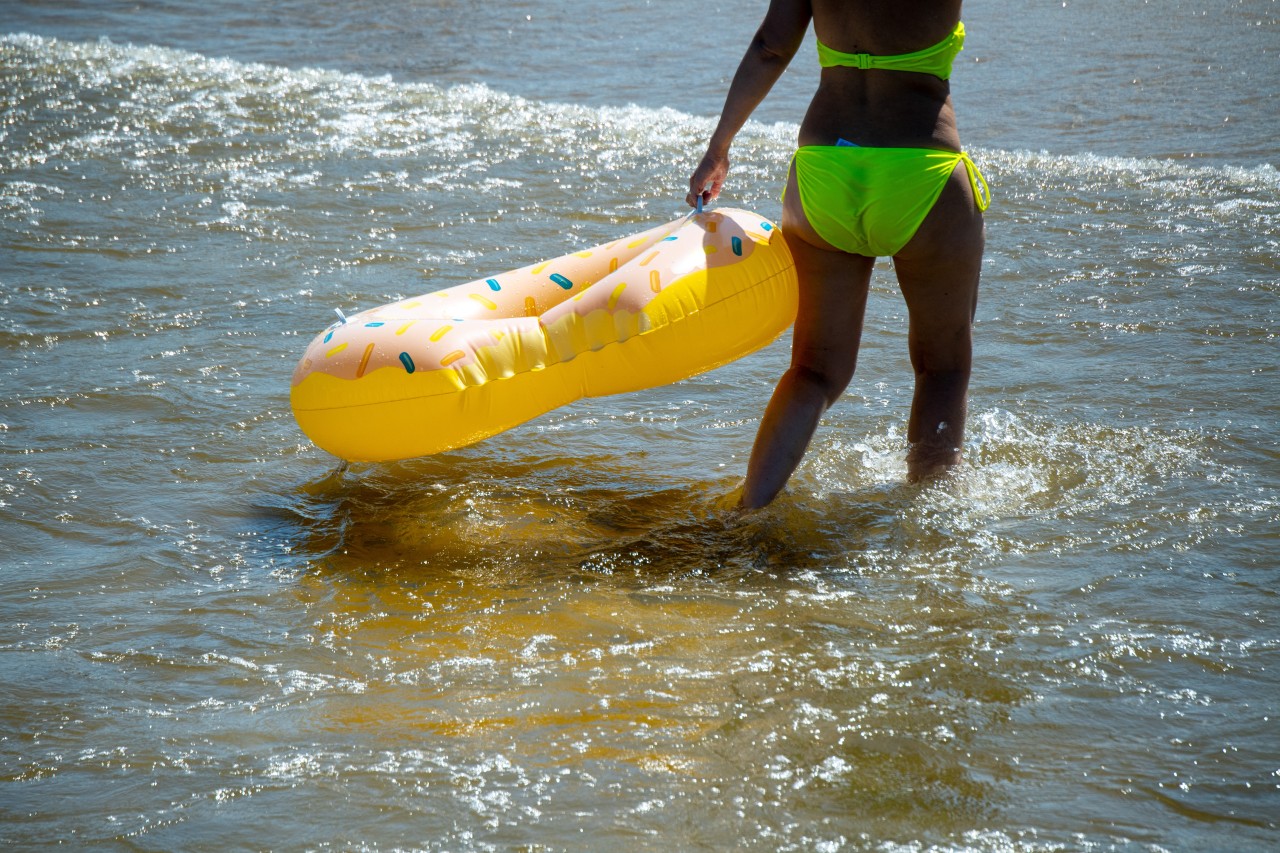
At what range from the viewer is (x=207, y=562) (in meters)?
A: 3.25

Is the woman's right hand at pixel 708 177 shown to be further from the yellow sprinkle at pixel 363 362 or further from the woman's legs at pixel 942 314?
the yellow sprinkle at pixel 363 362

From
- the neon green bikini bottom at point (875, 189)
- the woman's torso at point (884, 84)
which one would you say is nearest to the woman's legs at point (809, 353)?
the neon green bikini bottom at point (875, 189)

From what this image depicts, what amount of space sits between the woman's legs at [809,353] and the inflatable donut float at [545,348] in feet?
0.32

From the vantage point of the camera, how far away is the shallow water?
88.0 inches

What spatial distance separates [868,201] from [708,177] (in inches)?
21.7

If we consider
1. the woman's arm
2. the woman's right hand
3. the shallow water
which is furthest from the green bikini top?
the shallow water

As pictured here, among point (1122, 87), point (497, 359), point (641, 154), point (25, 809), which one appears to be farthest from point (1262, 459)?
point (1122, 87)

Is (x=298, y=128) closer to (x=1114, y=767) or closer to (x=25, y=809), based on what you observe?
(x=25, y=809)

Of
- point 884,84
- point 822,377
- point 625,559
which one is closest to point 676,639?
point 625,559

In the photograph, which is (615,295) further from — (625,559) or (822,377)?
(625,559)

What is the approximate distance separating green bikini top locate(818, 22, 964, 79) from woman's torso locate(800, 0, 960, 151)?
13 mm

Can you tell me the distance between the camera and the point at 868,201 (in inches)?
120

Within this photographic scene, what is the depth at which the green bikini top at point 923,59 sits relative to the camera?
9.89 ft

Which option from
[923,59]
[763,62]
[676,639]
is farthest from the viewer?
[763,62]
